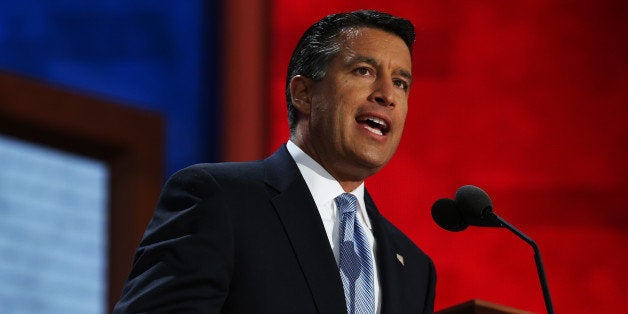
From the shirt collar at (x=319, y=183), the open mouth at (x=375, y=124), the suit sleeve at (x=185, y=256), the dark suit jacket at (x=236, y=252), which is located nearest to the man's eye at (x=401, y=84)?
the open mouth at (x=375, y=124)

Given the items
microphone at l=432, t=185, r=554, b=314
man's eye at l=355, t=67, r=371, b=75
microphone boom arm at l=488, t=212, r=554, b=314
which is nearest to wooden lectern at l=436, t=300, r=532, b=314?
microphone boom arm at l=488, t=212, r=554, b=314

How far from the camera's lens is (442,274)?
355 centimetres

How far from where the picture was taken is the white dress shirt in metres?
1.92

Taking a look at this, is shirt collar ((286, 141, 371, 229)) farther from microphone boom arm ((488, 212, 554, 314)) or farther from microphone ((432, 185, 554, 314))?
microphone boom arm ((488, 212, 554, 314))

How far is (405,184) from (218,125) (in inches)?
24.2

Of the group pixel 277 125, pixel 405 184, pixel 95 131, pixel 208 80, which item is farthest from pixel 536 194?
pixel 95 131

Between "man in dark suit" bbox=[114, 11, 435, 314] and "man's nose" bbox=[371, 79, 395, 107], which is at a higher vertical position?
"man's nose" bbox=[371, 79, 395, 107]

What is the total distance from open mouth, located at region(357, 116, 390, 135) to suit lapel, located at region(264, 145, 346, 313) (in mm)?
162

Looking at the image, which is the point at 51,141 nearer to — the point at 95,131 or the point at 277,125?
the point at 95,131

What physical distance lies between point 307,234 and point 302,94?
1.37 feet

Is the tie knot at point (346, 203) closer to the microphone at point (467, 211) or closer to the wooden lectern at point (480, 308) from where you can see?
the microphone at point (467, 211)

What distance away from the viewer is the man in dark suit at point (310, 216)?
5.53ft

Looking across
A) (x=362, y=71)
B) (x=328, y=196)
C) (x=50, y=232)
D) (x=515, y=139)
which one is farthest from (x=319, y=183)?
(x=515, y=139)

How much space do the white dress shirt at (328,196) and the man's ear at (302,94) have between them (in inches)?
3.9
